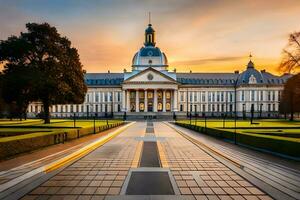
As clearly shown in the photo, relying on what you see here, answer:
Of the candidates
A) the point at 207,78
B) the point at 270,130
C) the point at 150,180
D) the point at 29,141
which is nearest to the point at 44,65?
the point at 29,141

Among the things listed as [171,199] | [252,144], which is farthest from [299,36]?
[171,199]

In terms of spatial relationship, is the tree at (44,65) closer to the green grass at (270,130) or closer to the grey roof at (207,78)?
the green grass at (270,130)

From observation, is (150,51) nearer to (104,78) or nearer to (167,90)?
(167,90)

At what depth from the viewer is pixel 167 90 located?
127125 mm

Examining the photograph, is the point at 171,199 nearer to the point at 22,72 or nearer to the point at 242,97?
the point at 22,72

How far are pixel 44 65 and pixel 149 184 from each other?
140 ft

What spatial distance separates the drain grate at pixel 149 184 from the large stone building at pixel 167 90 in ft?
350

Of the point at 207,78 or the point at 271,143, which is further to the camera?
the point at 207,78

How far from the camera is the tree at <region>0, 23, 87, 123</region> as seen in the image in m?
46.4

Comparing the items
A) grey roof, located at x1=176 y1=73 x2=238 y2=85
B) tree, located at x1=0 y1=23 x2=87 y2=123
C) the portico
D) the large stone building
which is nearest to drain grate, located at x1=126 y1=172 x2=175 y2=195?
tree, located at x1=0 y1=23 x2=87 y2=123

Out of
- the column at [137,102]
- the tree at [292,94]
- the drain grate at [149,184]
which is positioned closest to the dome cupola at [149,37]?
the column at [137,102]

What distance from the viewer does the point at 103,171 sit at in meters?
12.4

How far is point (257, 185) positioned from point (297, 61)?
134 feet

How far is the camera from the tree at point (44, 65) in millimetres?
46372
